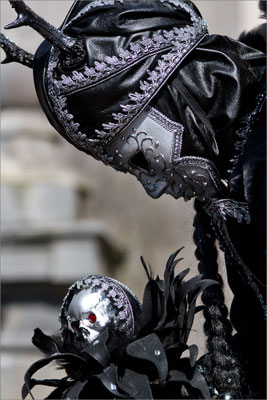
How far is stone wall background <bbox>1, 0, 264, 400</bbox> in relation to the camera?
319cm

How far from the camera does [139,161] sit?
127 cm

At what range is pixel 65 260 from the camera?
328 cm

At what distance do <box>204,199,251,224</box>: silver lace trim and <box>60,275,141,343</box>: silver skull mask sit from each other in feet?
0.49

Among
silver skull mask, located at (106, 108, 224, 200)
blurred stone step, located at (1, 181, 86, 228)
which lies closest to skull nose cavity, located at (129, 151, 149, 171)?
silver skull mask, located at (106, 108, 224, 200)

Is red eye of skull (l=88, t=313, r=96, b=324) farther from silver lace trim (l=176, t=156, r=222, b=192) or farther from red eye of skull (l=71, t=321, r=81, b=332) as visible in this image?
silver lace trim (l=176, t=156, r=222, b=192)

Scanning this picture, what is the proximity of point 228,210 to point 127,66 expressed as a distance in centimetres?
22

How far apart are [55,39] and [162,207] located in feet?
6.74

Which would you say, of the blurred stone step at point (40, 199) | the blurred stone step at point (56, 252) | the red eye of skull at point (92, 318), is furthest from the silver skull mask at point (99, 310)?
the blurred stone step at point (40, 199)

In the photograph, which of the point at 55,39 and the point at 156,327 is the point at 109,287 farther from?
the point at 55,39

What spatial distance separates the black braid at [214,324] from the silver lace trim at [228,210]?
0.10 m

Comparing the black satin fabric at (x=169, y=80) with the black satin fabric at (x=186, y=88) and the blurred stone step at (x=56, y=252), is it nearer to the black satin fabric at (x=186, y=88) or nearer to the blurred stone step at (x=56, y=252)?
the black satin fabric at (x=186, y=88)

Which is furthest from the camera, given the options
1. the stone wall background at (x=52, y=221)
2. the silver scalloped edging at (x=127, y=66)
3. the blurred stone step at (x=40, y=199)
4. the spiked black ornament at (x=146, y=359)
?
the blurred stone step at (x=40, y=199)

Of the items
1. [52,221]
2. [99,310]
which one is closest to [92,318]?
[99,310]

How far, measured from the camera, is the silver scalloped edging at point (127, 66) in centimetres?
120
